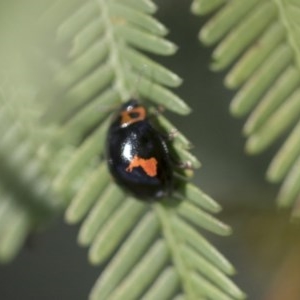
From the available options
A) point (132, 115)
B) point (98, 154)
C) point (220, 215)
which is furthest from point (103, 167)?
point (220, 215)

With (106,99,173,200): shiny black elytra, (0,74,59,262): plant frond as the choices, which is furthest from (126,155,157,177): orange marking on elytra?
(0,74,59,262): plant frond

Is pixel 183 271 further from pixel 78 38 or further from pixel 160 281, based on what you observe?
pixel 78 38

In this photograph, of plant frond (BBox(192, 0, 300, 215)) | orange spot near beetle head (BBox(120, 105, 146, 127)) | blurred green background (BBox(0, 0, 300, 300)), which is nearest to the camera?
plant frond (BBox(192, 0, 300, 215))

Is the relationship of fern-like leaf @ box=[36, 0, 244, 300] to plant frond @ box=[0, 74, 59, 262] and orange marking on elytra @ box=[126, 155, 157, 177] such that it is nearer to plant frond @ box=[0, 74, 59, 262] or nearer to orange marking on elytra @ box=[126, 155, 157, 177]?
plant frond @ box=[0, 74, 59, 262]

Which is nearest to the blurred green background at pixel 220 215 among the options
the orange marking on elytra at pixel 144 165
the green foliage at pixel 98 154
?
the orange marking on elytra at pixel 144 165

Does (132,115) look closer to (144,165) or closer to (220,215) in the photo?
(144,165)

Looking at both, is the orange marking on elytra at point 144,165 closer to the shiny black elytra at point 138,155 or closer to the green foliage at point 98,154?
the shiny black elytra at point 138,155

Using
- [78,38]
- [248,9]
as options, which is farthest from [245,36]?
[78,38]
